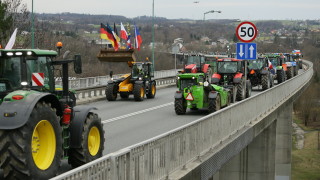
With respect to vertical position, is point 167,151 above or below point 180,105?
above

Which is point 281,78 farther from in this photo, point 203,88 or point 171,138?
point 171,138

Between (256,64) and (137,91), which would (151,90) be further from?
(256,64)

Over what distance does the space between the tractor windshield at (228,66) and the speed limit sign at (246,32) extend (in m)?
13.1

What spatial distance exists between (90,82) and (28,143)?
98.4 feet

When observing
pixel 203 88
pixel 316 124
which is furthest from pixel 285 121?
pixel 316 124

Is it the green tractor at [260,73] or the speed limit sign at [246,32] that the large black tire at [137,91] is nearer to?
the green tractor at [260,73]

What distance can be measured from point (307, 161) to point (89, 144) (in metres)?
62.5

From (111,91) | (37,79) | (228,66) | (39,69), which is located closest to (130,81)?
(111,91)

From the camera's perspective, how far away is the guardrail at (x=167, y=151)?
809cm

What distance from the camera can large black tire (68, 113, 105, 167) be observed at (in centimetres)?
1143

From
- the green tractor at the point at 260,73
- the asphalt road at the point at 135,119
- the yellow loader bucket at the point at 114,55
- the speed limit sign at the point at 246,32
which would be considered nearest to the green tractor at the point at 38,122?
the asphalt road at the point at 135,119

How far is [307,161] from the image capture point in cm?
7112

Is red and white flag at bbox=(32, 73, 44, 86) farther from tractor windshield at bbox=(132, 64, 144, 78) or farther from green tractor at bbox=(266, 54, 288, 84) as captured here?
green tractor at bbox=(266, 54, 288, 84)

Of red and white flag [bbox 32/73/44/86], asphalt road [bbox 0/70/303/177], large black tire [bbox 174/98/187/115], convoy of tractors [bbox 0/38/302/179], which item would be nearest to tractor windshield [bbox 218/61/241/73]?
asphalt road [bbox 0/70/303/177]
